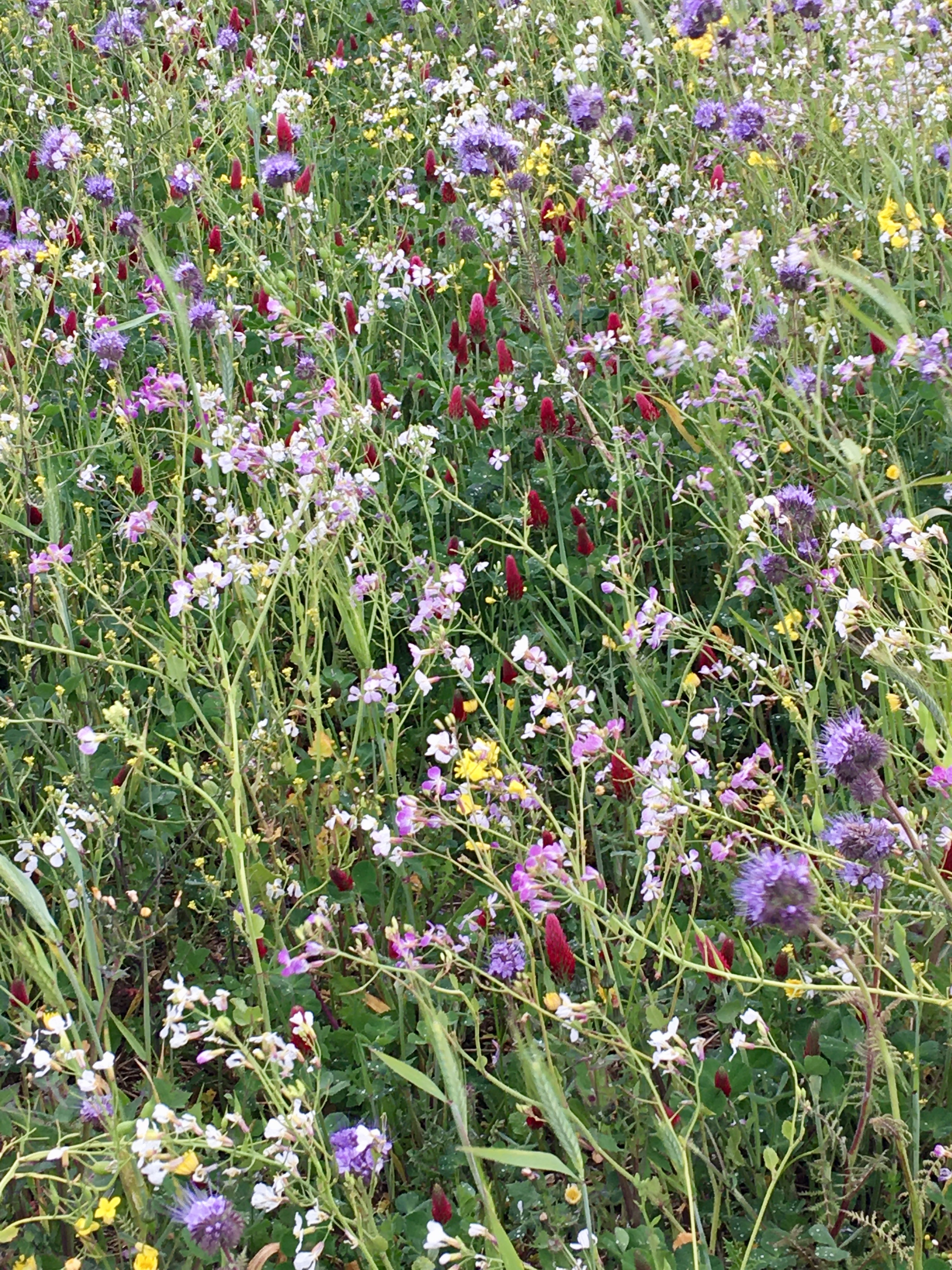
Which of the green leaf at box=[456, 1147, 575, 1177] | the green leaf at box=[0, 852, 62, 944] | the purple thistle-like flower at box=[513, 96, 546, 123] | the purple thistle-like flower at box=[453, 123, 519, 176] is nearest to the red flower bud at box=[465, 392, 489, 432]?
the purple thistle-like flower at box=[453, 123, 519, 176]

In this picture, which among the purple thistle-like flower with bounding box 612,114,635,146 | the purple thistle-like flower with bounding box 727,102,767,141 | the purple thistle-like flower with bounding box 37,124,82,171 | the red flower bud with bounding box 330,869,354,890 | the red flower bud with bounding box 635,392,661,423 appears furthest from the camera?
the purple thistle-like flower with bounding box 37,124,82,171

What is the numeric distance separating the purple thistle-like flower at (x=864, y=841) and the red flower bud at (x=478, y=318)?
202 cm

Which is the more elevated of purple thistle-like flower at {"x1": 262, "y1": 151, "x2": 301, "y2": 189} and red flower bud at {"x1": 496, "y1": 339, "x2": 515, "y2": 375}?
purple thistle-like flower at {"x1": 262, "y1": 151, "x2": 301, "y2": 189}

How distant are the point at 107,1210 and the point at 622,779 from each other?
0.86 meters

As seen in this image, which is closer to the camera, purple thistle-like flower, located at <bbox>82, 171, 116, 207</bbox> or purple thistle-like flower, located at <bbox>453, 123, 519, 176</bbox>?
purple thistle-like flower, located at <bbox>453, 123, 519, 176</bbox>

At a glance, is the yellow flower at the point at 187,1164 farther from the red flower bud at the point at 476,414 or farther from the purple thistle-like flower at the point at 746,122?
the purple thistle-like flower at the point at 746,122

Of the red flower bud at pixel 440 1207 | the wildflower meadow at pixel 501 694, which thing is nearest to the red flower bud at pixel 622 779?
the wildflower meadow at pixel 501 694

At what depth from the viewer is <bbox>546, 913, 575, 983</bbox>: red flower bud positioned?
1587 millimetres

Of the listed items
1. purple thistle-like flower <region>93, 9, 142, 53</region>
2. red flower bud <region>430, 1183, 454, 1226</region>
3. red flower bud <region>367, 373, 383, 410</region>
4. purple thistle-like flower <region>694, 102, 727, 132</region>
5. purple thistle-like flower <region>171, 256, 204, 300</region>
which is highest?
purple thistle-like flower <region>93, 9, 142, 53</region>

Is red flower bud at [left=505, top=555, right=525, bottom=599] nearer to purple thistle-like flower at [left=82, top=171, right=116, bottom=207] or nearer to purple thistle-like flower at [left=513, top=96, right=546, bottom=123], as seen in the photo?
purple thistle-like flower at [left=513, top=96, right=546, bottom=123]

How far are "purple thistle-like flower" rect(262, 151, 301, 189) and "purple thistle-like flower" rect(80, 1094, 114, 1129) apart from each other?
2.46 m

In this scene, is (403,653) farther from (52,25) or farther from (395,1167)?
(52,25)

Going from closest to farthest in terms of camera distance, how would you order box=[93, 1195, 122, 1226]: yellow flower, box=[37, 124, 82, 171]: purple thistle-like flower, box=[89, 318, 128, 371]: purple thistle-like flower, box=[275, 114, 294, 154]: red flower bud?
1. box=[93, 1195, 122, 1226]: yellow flower
2. box=[89, 318, 128, 371]: purple thistle-like flower
3. box=[37, 124, 82, 171]: purple thistle-like flower
4. box=[275, 114, 294, 154]: red flower bud

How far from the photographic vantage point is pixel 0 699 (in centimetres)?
219
